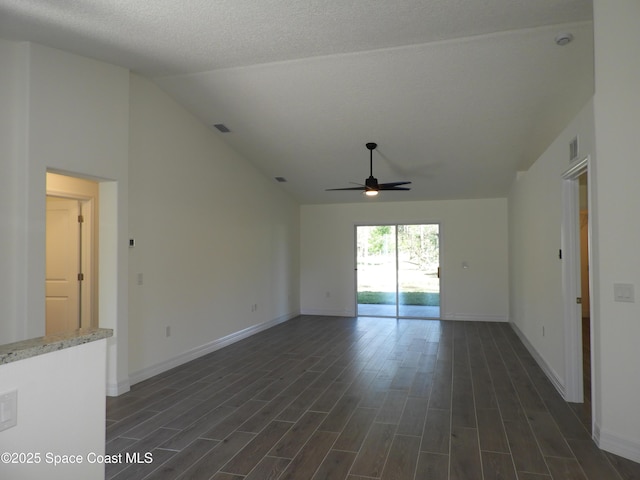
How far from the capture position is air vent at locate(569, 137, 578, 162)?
3502 mm

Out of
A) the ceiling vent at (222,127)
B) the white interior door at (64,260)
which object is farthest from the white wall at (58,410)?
the ceiling vent at (222,127)

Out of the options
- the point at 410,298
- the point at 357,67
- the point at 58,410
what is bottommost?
the point at 410,298

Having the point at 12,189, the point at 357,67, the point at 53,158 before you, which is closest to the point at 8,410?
the point at 12,189

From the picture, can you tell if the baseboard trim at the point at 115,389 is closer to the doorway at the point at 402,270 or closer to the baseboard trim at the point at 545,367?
the baseboard trim at the point at 545,367

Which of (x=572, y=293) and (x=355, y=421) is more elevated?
(x=572, y=293)

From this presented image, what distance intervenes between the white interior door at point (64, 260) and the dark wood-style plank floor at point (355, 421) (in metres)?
1.52

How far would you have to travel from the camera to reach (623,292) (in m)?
2.84

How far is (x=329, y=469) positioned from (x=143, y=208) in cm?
334

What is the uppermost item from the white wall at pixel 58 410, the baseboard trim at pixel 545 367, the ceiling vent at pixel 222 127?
the ceiling vent at pixel 222 127

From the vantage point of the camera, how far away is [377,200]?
9.08 meters

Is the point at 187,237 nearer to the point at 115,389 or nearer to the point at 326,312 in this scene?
the point at 115,389

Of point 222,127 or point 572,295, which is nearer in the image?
point 572,295

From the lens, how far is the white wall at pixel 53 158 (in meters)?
3.30

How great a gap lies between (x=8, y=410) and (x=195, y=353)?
14.0 feet
